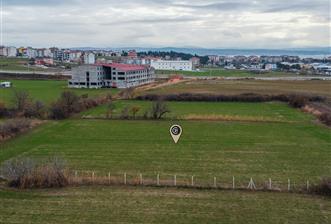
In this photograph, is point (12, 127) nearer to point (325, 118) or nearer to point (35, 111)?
point (35, 111)

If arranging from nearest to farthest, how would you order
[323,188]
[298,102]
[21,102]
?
[323,188] → [21,102] → [298,102]

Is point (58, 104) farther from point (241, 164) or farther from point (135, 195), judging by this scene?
point (135, 195)

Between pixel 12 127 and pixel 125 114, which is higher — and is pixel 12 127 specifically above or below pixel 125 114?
above

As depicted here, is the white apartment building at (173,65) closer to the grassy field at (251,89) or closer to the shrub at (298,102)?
the grassy field at (251,89)

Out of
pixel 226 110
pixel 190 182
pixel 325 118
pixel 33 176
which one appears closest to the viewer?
pixel 33 176

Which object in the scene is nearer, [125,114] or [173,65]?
[125,114]

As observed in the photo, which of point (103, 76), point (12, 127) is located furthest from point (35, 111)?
point (103, 76)

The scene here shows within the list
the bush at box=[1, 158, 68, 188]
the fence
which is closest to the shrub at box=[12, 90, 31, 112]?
the fence
